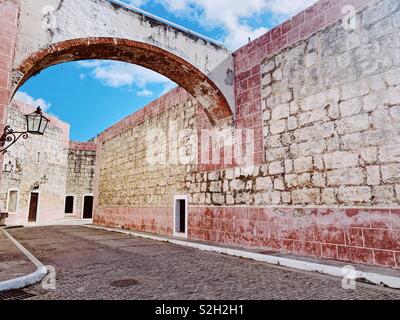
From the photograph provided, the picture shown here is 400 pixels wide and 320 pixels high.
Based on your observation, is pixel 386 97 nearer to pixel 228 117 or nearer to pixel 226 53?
pixel 228 117

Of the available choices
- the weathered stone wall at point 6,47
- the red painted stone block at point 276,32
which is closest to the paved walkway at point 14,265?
the weathered stone wall at point 6,47

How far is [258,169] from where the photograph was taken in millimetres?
6238

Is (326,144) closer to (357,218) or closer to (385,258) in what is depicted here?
(357,218)

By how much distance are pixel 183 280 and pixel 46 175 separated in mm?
17383

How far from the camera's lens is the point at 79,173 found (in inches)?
830

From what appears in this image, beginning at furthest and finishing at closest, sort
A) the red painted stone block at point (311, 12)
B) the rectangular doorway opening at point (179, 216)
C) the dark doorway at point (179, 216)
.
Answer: the dark doorway at point (179, 216) → the rectangular doorway opening at point (179, 216) → the red painted stone block at point (311, 12)

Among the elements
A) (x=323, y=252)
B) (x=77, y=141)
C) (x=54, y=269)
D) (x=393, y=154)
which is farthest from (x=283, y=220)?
(x=77, y=141)

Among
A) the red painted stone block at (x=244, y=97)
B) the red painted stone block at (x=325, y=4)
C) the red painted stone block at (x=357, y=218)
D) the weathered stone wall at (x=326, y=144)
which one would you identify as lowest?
the red painted stone block at (x=357, y=218)

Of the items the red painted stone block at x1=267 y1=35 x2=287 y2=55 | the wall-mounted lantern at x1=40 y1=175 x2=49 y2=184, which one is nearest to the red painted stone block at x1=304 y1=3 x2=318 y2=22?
the red painted stone block at x1=267 y1=35 x2=287 y2=55

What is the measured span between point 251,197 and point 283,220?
949mm

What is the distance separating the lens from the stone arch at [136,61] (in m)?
5.13

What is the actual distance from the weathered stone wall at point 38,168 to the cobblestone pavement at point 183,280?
40.2ft

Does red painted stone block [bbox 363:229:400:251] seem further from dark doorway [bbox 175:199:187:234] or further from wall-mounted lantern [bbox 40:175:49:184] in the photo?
wall-mounted lantern [bbox 40:175:49:184]

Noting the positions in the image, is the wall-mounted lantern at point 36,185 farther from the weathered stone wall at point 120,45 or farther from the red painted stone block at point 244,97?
the red painted stone block at point 244,97
